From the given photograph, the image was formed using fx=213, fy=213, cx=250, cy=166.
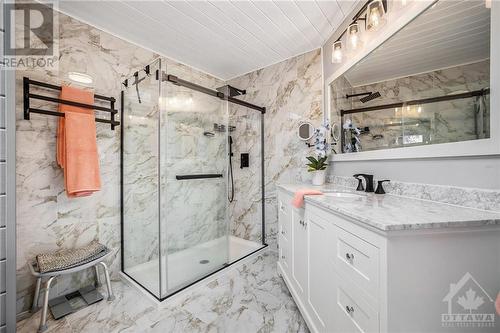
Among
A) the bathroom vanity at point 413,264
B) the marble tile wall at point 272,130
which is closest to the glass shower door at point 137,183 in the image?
the marble tile wall at point 272,130

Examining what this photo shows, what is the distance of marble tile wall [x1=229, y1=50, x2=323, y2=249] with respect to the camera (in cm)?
253

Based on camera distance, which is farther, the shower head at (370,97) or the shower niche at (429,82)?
the shower head at (370,97)

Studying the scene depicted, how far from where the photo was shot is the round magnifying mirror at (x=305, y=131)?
2466mm

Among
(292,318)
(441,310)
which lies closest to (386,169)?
(441,310)

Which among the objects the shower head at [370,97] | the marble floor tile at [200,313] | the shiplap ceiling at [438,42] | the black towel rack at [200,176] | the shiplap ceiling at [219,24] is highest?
the shiplap ceiling at [219,24]

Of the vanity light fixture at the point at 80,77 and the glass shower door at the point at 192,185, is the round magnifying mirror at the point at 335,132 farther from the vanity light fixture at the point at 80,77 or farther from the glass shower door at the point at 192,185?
the vanity light fixture at the point at 80,77

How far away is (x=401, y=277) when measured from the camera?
756 millimetres

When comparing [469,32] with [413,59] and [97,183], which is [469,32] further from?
[97,183]

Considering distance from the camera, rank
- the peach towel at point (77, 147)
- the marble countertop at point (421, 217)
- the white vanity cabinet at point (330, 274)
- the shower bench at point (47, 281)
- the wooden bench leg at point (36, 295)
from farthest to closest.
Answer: the peach towel at point (77, 147) → the wooden bench leg at point (36, 295) → the shower bench at point (47, 281) → the white vanity cabinet at point (330, 274) → the marble countertop at point (421, 217)

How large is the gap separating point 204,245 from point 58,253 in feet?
3.97

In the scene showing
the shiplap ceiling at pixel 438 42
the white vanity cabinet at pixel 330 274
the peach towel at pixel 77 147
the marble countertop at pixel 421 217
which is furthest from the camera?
the peach towel at pixel 77 147

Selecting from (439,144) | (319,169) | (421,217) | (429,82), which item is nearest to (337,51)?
(429,82)

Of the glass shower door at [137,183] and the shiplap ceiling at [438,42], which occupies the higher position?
the shiplap ceiling at [438,42]

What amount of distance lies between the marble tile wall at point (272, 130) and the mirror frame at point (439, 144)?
57 cm
